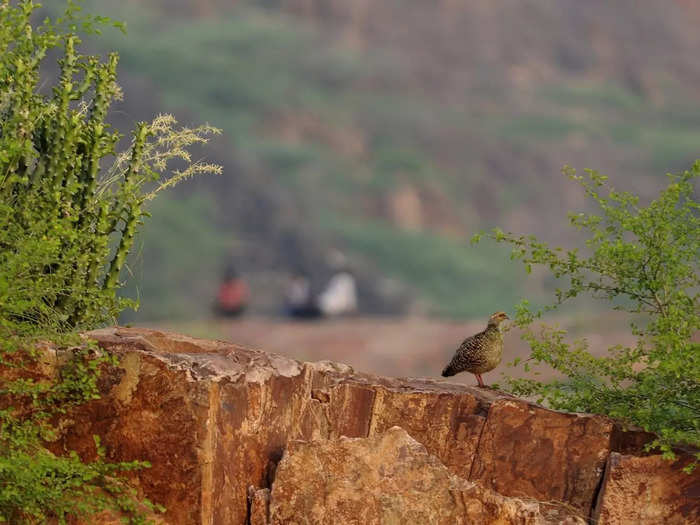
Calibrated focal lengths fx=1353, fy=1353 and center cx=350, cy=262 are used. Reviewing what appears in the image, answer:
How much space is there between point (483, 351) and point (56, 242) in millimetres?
3457

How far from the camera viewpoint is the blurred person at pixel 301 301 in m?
39.0

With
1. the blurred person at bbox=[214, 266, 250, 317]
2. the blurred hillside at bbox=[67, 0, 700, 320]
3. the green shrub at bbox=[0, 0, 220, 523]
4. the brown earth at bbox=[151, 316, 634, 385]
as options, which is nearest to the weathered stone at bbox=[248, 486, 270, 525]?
the green shrub at bbox=[0, 0, 220, 523]

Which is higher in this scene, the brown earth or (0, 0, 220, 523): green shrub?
the brown earth

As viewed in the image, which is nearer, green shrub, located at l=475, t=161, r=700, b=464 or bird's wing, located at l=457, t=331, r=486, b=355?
green shrub, located at l=475, t=161, r=700, b=464

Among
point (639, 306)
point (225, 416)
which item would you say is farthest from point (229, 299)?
point (225, 416)

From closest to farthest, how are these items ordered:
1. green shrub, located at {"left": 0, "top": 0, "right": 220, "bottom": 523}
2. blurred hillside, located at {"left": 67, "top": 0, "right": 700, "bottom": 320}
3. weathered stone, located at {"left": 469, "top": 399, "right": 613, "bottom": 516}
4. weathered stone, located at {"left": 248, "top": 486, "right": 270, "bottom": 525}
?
1. green shrub, located at {"left": 0, "top": 0, "right": 220, "bottom": 523}
2. weathered stone, located at {"left": 248, "top": 486, "right": 270, "bottom": 525}
3. weathered stone, located at {"left": 469, "top": 399, "right": 613, "bottom": 516}
4. blurred hillside, located at {"left": 67, "top": 0, "right": 700, "bottom": 320}

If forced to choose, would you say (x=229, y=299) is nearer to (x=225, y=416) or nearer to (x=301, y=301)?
(x=301, y=301)

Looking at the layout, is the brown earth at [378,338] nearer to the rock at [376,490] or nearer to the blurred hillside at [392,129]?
the blurred hillside at [392,129]

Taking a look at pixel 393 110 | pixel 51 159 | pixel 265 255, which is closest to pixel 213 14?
pixel 393 110

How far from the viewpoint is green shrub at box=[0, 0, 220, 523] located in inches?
328

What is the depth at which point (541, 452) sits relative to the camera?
927cm

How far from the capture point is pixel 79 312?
9.71 m

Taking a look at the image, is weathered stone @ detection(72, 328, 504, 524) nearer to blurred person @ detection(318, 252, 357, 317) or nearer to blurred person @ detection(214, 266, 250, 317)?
blurred person @ detection(214, 266, 250, 317)

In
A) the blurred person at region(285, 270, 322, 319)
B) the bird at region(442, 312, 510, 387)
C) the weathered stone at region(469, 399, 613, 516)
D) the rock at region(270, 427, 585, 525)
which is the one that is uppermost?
the blurred person at region(285, 270, 322, 319)
